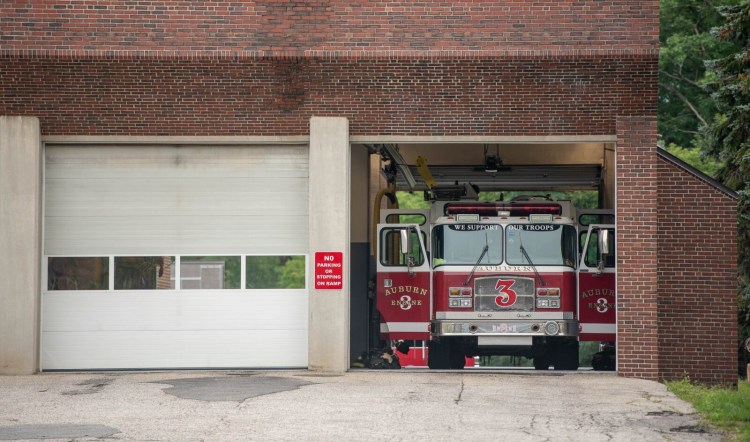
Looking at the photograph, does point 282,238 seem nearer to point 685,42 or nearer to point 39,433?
point 39,433

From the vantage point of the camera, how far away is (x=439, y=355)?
23.6 meters

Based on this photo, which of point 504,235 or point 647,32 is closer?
point 647,32

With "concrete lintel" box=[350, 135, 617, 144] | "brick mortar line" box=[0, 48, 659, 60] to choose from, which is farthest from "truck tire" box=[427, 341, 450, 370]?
"brick mortar line" box=[0, 48, 659, 60]

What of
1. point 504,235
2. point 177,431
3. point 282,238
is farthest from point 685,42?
point 177,431

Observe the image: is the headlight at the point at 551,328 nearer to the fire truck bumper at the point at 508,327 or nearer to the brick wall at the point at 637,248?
the fire truck bumper at the point at 508,327

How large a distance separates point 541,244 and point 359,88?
465 centimetres

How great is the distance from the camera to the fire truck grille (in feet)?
73.6

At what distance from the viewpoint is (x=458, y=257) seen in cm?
2297

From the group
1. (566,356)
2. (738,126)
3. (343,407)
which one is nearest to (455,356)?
(566,356)

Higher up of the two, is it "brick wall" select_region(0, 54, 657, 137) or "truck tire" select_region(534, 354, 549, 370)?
"brick wall" select_region(0, 54, 657, 137)

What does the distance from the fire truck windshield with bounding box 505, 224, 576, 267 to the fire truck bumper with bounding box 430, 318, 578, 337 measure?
1.11m

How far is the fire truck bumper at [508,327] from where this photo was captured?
874 inches

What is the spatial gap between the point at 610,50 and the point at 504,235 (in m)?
4.10

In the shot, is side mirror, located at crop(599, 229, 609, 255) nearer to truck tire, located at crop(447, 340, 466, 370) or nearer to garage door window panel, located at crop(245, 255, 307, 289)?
truck tire, located at crop(447, 340, 466, 370)
